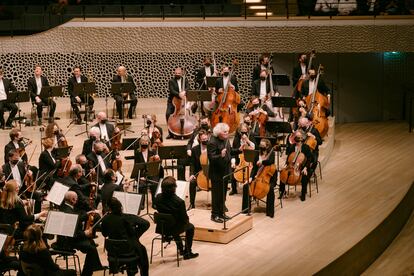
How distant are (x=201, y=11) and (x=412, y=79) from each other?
5.17 meters

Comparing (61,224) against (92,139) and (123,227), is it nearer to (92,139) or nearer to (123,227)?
(123,227)

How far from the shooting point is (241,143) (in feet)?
42.4

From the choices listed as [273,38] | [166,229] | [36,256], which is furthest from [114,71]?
[36,256]

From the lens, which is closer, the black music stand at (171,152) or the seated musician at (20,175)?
the seated musician at (20,175)

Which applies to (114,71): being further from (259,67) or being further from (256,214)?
(256,214)

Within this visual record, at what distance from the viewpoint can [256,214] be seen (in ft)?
40.9

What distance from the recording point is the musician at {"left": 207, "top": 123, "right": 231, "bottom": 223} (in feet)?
36.9

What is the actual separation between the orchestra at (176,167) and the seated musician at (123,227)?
0.04 ft

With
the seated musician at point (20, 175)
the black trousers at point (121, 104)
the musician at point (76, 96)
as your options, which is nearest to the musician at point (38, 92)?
the musician at point (76, 96)

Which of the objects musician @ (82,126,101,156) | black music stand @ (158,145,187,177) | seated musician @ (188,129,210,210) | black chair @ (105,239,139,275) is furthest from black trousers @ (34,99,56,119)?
black chair @ (105,239,139,275)

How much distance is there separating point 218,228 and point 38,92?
7.52m

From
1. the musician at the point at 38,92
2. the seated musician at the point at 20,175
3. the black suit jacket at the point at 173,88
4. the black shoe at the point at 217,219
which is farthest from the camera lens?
the musician at the point at 38,92

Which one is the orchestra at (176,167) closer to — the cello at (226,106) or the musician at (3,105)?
the cello at (226,106)

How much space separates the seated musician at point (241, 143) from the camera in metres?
12.7
